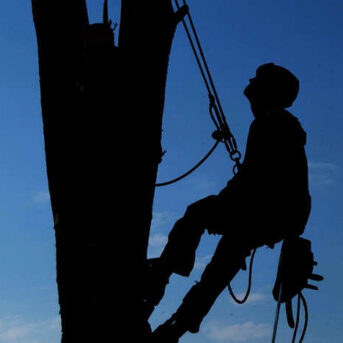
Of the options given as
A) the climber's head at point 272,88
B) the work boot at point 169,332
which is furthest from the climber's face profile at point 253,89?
the work boot at point 169,332

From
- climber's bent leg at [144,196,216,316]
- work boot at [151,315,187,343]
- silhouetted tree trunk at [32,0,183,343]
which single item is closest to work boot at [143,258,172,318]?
climber's bent leg at [144,196,216,316]

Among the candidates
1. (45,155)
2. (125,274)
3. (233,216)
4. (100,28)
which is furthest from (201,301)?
(100,28)

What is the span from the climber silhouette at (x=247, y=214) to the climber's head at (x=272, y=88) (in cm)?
24

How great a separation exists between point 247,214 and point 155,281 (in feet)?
2.36

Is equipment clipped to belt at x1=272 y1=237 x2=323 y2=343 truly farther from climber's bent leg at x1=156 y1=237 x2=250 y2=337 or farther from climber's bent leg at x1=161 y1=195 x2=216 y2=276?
climber's bent leg at x1=161 y1=195 x2=216 y2=276

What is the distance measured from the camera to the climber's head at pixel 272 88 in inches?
142

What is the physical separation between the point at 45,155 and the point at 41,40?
2.08 ft

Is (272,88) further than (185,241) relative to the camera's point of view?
Yes

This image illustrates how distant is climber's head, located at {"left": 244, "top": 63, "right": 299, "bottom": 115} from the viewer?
11.8 ft

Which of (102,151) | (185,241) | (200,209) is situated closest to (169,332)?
(185,241)

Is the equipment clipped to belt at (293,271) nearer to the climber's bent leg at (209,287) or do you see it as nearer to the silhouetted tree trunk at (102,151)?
the climber's bent leg at (209,287)

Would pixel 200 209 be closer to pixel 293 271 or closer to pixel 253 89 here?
pixel 293 271

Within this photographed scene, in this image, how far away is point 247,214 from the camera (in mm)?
3143

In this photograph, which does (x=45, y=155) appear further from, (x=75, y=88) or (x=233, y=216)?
(x=233, y=216)
